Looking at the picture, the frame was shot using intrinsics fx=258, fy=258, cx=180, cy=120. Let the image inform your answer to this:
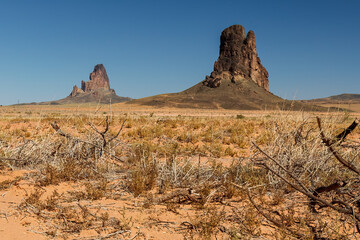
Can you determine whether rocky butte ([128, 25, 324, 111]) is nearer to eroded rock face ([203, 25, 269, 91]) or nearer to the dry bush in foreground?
eroded rock face ([203, 25, 269, 91])

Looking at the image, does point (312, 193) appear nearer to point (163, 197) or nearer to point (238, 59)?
point (163, 197)

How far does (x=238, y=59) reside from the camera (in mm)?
100188

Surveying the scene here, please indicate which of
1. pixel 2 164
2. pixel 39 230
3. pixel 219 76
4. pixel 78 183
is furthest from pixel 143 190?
pixel 219 76

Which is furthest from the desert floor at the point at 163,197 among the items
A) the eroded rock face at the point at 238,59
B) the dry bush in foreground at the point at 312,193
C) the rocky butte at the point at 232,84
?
the eroded rock face at the point at 238,59

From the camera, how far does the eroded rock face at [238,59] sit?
96688 millimetres

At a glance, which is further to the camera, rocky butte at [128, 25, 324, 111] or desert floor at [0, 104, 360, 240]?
rocky butte at [128, 25, 324, 111]

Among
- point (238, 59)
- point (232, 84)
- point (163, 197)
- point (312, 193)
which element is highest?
point (238, 59)

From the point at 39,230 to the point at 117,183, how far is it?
1.55 meters

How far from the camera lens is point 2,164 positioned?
5.01m

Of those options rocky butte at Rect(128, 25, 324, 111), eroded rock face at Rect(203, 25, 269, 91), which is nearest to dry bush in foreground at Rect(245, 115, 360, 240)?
rocky butte at Rect(128, 25, 324, 111)

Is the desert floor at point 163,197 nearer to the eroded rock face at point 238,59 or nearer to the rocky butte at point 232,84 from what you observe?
the rocky butte at point 232,84

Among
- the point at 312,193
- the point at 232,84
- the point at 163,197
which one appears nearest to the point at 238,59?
the point at 232,84

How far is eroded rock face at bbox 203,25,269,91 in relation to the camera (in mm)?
96688

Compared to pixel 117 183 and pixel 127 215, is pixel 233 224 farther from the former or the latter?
pixel 117 183
